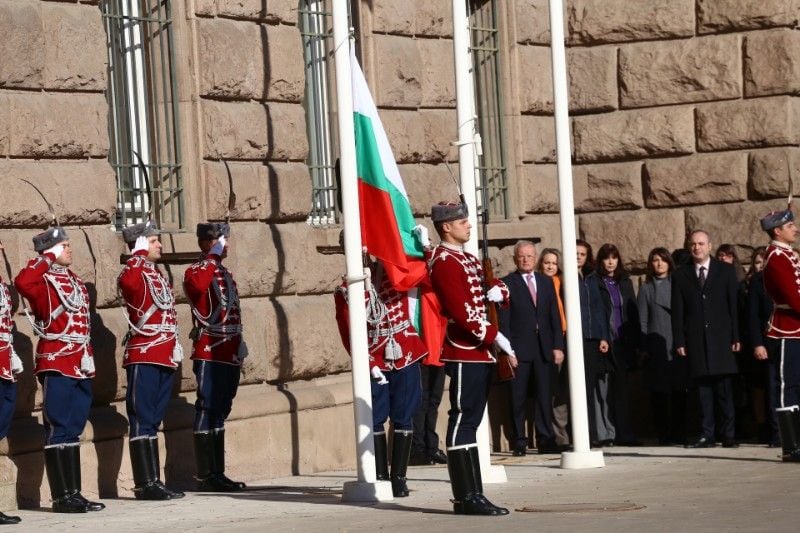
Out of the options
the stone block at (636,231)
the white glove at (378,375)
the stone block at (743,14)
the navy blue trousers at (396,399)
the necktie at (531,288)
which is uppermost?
the stone block at (743,14)

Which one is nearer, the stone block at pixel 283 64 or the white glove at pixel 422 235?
the white glove at pixel 422 235

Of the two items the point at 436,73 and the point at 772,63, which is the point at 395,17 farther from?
the point at 772,63

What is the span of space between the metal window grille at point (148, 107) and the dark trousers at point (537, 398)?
390 cm

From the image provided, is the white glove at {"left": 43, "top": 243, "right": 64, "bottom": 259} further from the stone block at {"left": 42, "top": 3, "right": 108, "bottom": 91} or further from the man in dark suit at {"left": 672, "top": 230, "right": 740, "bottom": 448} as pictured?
the man in dark suit at {"left": 672, "top": 230, "right": 740, "bottom": 448}

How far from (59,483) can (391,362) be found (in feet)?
7.77

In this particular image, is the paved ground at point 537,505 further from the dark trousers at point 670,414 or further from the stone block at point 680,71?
the stone block at point 680,71

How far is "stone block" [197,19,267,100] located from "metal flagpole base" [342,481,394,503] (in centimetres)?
385

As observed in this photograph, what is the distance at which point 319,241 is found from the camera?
15430mm

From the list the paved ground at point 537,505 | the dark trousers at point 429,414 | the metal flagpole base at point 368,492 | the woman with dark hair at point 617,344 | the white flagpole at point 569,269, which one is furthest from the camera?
the woman with dark hair at point 617,344

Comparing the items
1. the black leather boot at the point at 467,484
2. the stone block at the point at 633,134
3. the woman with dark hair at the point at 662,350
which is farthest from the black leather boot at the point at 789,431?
the stone block at the point at 633,134

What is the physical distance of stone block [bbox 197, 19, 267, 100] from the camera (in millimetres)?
14508

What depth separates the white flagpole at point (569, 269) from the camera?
14.3 m

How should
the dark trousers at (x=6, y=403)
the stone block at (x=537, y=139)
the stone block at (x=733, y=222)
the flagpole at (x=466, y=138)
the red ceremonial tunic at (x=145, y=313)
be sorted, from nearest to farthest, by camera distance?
the dark trousers at (x=6, y=403) → the red ceremonial tunic at (x=145, y=313) → the flagpole at (x=466, y=138) → the stone block at (x=733, y=222) → the stone block at (x=537, y=139)

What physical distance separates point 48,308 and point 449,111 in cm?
583
